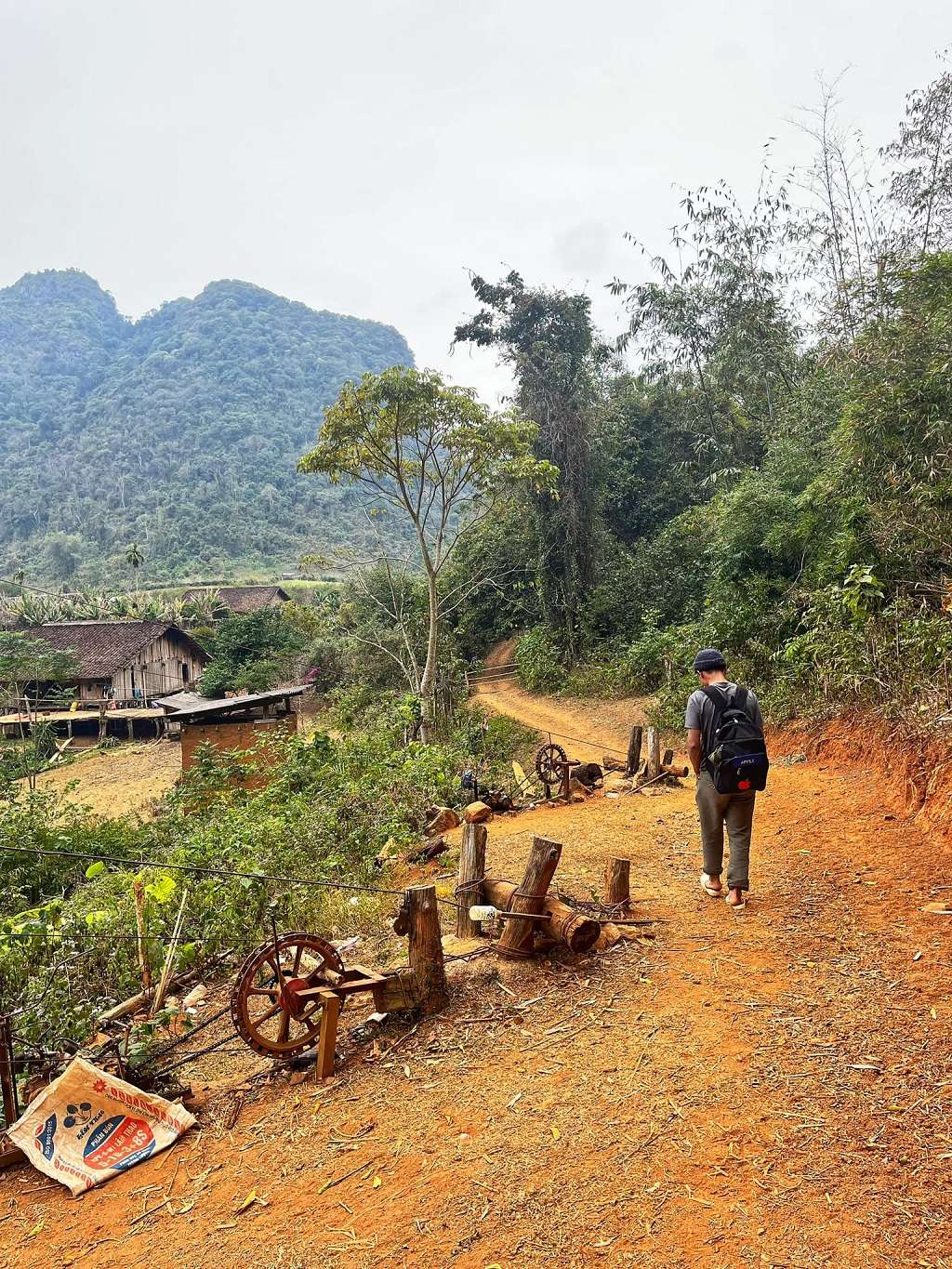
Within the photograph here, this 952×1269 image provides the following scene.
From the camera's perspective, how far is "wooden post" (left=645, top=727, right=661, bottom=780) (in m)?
9.63

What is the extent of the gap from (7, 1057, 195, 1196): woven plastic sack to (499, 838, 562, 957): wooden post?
1.97 metres

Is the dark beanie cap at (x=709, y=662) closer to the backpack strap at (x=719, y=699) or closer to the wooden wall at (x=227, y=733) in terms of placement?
the backpack strap at (x=719, y=699)

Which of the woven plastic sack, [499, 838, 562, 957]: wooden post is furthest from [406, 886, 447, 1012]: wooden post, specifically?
the woven plastic sack

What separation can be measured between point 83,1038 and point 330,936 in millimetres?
1931

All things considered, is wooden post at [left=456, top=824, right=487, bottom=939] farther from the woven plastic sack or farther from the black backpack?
the woven plastic sack

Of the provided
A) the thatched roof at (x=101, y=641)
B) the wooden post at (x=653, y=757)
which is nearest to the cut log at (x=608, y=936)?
the wooden post at (x=653, y=757)

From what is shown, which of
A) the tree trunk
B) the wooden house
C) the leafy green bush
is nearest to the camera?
the tree trunk

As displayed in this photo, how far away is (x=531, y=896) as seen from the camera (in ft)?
14.5

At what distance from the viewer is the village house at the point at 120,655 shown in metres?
31.5

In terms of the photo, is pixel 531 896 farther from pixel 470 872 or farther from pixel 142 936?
pixel 142 936

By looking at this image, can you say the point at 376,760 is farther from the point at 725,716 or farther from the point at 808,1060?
the point at 808,1060

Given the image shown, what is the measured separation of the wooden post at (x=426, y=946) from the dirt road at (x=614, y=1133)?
0.44 feet

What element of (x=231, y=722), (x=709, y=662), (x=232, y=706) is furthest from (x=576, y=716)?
(x=709, y=662)

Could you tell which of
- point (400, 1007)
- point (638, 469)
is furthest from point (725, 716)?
point (638, 469)
